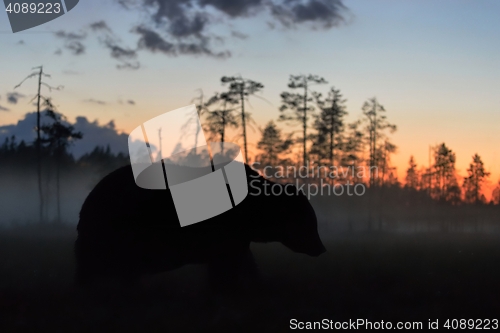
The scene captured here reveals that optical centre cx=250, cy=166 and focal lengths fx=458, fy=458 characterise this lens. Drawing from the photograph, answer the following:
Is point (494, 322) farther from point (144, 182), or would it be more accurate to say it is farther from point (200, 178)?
point (144, 182)

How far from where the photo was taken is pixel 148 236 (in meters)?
4.78

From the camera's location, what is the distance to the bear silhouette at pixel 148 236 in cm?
477

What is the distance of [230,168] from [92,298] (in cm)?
197

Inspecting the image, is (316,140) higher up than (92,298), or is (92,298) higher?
(316,140)

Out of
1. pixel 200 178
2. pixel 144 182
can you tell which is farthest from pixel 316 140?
pixel 144 182

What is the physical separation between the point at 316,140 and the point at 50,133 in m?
→ 2.88

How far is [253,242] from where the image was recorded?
4.89 meters

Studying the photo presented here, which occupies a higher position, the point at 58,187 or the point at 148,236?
the point at 58,187

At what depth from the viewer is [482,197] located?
5.27 metres

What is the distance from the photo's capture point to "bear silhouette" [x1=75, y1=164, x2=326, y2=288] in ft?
15.6

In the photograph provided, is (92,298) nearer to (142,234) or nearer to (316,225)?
(142,234)

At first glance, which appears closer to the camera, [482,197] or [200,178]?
[200,178]

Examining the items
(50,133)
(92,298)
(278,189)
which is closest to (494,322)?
(278,189)

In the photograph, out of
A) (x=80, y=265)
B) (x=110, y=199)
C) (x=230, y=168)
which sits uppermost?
(x=230, y=168)
